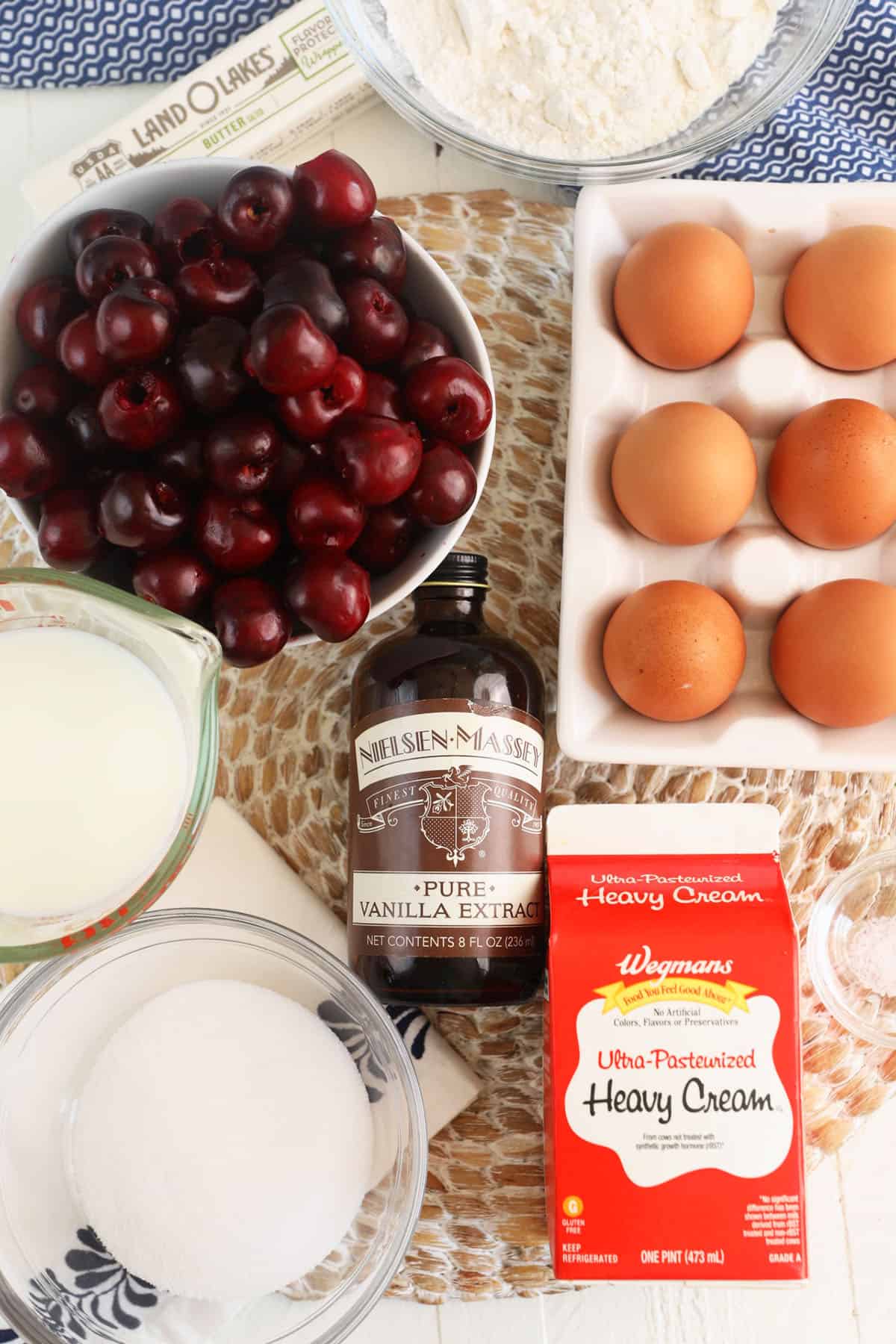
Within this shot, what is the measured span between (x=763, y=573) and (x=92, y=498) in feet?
1.57

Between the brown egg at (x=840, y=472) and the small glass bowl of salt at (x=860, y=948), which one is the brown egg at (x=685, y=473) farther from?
the small glass bowl of salt at (x=860, y=948)

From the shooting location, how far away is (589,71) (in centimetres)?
83

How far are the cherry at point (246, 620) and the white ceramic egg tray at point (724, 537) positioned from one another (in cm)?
25

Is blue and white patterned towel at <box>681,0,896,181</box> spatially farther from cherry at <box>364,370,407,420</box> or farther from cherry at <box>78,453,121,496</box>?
cherry at <box>78,453,121,496</box>

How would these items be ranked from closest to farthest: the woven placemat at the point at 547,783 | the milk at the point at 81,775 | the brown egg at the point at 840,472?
1. the milk at the point at 81,775
2. the brown egg at the point at 840,472
3. the woven placemat at the point at 547,783

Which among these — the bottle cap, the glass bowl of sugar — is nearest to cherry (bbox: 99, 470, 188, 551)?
the bottle cap

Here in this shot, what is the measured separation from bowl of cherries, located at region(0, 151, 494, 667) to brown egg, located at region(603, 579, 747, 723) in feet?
0.59

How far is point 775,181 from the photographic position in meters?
0.93

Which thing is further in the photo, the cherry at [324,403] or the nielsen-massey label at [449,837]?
the nielsen-massey label at [449,837]

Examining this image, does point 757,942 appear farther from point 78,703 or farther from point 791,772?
point 78,703

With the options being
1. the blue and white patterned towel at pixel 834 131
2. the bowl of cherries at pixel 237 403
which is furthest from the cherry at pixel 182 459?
the blue and white patterned towel at pixel 834 131

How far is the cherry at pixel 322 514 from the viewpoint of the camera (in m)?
0.62

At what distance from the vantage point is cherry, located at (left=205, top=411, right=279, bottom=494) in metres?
0.60

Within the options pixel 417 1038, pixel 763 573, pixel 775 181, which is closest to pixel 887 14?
pixel 775 181
